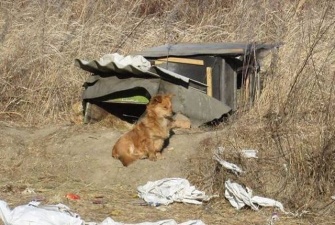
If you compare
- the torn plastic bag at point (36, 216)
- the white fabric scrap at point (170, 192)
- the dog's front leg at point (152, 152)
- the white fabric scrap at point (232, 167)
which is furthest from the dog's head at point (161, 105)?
the torn plastic bag at point (36, 216)

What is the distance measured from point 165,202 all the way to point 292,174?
1.21 m

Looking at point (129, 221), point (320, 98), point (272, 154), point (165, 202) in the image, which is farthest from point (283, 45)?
point (129, 221)

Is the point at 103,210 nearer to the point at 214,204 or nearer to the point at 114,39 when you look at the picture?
the point at 214,204

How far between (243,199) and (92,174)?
197 centimetres

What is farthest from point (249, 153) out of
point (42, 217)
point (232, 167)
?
point (42, 217)

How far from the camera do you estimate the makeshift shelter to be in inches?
357

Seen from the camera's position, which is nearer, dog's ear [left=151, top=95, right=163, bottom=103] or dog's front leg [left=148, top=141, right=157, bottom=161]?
dog's front leg [left=148, top=141, right=157, bottom=161]

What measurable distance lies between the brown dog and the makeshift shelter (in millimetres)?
584

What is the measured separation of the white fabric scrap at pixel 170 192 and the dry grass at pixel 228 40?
0.22 meters

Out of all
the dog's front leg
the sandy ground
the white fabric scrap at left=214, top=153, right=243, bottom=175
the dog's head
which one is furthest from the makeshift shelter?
the white fabric scrap at left=214, top=153, right=243, bottom=175

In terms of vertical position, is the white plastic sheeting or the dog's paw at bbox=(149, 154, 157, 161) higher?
the white plastic sheeting

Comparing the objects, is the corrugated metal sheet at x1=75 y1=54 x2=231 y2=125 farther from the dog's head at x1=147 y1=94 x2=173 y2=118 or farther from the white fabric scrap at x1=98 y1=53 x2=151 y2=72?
the dog's head at x1=147 y1=94 x2=173 y2=118

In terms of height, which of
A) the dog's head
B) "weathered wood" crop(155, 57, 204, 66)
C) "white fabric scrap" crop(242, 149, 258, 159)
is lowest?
"white fabric scrap" crop(242, 149, 258, 159)

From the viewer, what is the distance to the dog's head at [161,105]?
8.42m
